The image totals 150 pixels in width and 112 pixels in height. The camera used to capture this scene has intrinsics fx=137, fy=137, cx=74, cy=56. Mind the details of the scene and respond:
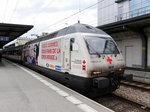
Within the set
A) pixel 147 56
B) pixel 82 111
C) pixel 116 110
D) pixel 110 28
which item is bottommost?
pixel 116 110

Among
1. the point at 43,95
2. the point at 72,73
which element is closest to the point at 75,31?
the point at 72,73

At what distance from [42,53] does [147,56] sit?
9.21 m

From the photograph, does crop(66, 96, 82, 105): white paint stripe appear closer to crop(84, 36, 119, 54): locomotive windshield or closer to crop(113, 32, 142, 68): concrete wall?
crop(84, 36, 119, 54): locomotive windshield

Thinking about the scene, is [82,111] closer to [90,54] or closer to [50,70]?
[90,54]

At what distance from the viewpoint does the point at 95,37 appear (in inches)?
222

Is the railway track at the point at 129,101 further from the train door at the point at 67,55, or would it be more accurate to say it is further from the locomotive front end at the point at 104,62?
the train door at the point at 67,55

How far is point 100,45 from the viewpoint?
5.53 meters

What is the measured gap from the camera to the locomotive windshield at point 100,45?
17.2 feet

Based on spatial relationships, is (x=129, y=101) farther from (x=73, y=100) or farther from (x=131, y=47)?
(x=131, y=47)

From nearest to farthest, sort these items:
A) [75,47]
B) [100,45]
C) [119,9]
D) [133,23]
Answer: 1. [75,47]
2. [100,45]
3. [133,23]
4. [119,9]

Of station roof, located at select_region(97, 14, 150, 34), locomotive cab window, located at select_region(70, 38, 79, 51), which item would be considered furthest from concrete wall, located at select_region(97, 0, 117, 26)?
locomotive cab window, located at select_region(70, 38, 79, 51)

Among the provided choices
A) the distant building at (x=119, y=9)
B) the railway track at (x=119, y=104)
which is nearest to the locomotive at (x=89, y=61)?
the railway track at (x=119, y=104)

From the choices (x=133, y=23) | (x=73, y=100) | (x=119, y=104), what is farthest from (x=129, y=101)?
(x=133, y=23)

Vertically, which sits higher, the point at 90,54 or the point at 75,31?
the point at 75,31
